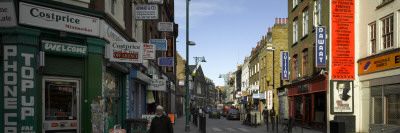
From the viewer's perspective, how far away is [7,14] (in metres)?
9.11

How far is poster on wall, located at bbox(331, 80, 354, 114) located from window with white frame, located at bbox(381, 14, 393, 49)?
11.1 feet

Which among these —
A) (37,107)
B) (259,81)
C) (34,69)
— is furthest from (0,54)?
(259,81)

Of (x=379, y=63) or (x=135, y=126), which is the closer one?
(x=135, y=126)

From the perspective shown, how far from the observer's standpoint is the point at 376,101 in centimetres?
1953

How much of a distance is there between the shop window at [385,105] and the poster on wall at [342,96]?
1.51 meters

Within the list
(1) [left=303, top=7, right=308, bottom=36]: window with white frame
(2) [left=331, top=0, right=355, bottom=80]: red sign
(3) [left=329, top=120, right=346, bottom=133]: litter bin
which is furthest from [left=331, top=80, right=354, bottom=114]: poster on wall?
(3) [left=329, top=120, right=346, bottom=133]: litter bin

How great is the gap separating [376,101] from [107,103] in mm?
13598

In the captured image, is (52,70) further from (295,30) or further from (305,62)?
(295,30)

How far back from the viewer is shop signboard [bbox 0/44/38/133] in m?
9.01

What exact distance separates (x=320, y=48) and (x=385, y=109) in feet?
16.6

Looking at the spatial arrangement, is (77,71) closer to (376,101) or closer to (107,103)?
(107,103)

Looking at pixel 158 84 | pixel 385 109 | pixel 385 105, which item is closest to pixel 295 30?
pixel 385 105

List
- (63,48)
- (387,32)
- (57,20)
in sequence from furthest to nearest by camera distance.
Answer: (387,32) < (63,48) < (57,20)

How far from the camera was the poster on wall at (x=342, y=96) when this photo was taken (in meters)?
21.3
